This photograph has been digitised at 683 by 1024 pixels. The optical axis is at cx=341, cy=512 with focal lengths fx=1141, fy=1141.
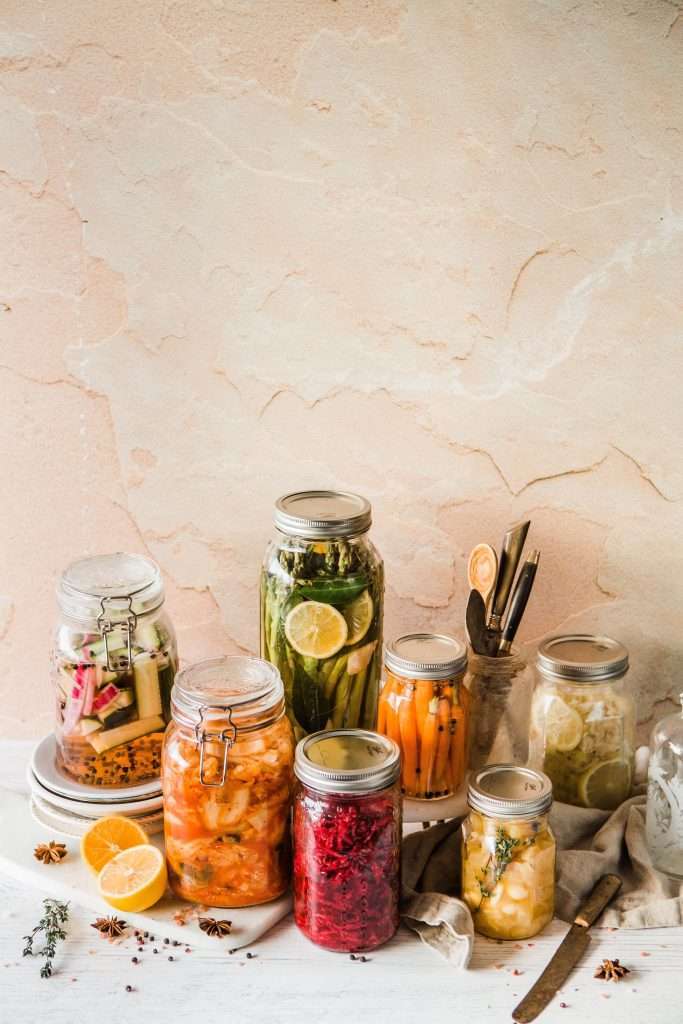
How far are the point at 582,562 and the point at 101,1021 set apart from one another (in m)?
0.71

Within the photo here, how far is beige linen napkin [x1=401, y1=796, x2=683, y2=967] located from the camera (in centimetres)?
106

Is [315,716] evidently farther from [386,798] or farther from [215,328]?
[215,328]

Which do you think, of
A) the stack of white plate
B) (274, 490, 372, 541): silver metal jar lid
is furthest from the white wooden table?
(274, 490, 372, 541): silver metal jar lid

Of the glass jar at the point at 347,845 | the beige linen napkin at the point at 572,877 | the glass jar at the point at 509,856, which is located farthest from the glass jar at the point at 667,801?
the glass jar at the point at 347,845

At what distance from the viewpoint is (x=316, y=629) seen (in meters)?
1.18

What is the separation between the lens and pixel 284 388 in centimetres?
130

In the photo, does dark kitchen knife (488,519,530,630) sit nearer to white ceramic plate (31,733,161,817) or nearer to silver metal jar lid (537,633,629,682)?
silver metal jar lid (537,633,629,682)

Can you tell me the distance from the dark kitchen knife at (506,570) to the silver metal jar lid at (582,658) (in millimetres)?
60

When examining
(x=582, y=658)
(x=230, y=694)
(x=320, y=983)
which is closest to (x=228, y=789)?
(x=230, y=694)

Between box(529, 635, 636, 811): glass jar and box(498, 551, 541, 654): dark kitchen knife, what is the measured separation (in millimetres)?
38

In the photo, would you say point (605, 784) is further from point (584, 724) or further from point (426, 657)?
point (426, 657)

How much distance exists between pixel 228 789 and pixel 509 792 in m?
0.26

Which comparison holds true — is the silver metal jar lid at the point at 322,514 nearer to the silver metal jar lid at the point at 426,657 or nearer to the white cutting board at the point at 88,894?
the silver metal jar lid at the point at 426,657

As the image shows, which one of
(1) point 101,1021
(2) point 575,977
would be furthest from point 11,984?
(2) point 575,977
